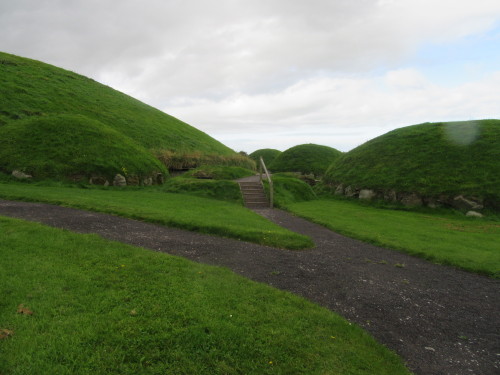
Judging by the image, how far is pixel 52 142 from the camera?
25938 mm

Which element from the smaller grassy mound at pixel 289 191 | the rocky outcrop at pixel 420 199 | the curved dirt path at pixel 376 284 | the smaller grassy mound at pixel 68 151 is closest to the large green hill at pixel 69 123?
the smaller grassy mound at pixel 68 151

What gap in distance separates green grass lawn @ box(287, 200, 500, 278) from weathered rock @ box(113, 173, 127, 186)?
1415cm

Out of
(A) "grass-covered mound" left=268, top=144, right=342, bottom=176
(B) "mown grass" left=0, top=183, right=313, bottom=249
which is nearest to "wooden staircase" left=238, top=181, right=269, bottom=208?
(B) "mown grass" left=0, top=183, right=313, bottom=249

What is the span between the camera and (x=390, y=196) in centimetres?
2516

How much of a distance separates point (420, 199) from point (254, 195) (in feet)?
43.9

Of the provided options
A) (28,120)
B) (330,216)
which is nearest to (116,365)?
(330,216)

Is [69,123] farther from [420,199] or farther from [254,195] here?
[420,199]

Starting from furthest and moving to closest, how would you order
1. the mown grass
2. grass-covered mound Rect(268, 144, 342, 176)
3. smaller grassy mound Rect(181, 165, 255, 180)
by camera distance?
grass-covered mound Rect(268, 144, 342, 176), smaller grassy mound Rect(181, 165, 255, 180), the mown grass

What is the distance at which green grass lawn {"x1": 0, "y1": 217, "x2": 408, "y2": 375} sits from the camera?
14.8 feet

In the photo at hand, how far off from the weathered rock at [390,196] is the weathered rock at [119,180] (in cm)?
2267

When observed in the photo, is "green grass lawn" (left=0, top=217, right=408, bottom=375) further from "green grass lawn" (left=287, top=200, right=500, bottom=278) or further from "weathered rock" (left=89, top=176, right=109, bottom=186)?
"weathered rock" (left=89, top=176, right=109, bottom=186)

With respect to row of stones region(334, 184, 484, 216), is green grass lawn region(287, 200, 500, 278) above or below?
below

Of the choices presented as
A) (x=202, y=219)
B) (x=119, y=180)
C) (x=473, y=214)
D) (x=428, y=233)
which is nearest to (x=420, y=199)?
(x=473, y=214)

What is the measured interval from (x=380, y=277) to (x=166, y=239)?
7.56m
